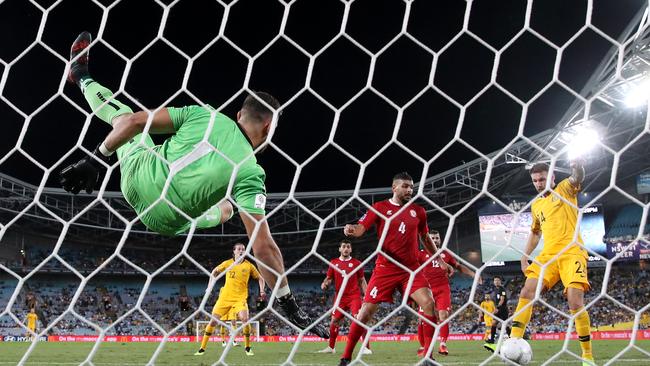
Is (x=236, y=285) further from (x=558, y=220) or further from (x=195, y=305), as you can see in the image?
(x=195, y=305)

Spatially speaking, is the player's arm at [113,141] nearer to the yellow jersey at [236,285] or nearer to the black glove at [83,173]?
the black glove at [83,173]

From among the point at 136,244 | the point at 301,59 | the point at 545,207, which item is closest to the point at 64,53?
the point at 301,59

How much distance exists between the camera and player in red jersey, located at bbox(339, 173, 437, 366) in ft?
14.5

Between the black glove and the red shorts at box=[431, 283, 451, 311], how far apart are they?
4.85m

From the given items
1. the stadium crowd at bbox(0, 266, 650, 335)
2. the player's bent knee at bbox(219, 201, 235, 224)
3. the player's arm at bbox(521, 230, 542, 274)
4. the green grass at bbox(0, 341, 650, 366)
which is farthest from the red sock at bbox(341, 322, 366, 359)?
the stadium crowd at bbox(0, 266, 650, 335)

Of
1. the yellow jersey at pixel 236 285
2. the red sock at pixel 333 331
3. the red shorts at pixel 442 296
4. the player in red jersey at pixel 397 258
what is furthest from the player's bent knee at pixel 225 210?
the yellow jersey at pixel 236 285

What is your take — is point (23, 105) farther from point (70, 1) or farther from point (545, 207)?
point (545, 207)

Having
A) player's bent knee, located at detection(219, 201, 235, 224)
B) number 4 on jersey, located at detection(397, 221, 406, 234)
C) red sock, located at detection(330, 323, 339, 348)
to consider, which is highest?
player's bent knee, located at detection(219, 201, 235, 224)

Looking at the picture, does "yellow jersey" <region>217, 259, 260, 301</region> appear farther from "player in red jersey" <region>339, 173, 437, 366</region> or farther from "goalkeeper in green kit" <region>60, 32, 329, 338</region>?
"goalkeeper in green kit" <region>60, 32, 329, 338</region>

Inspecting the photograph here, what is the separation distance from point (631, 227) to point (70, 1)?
68.7 ft

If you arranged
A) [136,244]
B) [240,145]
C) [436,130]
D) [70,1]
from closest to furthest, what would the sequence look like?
1. [240,145]
2. [70,1]
3. [436,130]
4. [136,244]

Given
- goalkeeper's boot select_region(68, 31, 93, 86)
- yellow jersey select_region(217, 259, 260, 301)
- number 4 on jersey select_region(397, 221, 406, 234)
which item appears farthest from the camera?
yellow jersey select_region(217, 259, 260, 301)

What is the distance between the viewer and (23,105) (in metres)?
→ 17.3

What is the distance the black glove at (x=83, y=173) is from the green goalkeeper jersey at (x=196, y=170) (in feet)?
0.74
